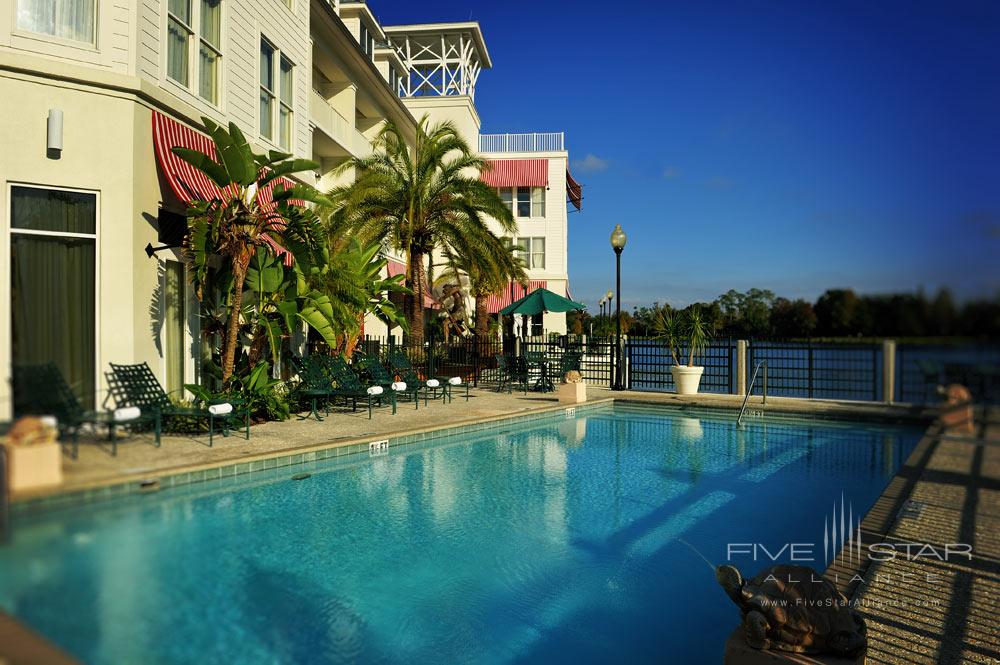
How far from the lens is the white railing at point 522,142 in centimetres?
3709

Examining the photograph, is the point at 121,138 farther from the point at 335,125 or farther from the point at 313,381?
the point at 335,125

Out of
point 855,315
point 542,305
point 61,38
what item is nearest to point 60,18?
point 61,38

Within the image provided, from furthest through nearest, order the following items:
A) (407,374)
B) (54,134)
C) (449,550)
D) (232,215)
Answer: (407,374) < (232,215) < (54,134) < (449,550)

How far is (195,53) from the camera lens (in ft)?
37.8

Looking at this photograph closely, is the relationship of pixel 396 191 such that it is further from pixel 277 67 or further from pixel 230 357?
pixel 230 357

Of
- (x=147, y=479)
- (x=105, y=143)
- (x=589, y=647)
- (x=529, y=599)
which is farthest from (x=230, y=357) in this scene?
(x=147, y=479)

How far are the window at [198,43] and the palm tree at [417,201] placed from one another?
5616mm

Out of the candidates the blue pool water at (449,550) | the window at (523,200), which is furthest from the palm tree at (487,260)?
the window at (523,200)

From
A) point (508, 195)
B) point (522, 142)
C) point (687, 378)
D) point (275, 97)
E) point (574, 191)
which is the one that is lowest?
point (687, 378)

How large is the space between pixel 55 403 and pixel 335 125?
854 inches

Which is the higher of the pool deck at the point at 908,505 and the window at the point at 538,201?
the window at the point at 538,201

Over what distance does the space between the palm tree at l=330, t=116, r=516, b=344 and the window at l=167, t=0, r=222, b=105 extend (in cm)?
562

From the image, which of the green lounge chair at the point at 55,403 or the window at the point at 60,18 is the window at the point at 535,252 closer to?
the window at the point at 60,18

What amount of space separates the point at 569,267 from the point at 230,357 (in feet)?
95.6
